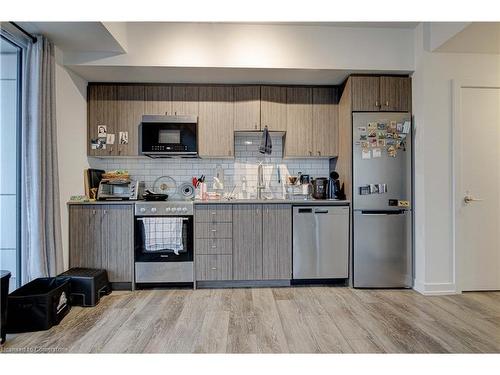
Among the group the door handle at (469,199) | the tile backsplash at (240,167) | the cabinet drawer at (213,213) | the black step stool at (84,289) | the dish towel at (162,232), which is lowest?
the black step stool at (84,289)

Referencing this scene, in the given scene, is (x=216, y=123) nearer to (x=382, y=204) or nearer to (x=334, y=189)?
(x=334, y=189)

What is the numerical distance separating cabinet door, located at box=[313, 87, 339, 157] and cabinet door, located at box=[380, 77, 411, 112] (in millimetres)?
569

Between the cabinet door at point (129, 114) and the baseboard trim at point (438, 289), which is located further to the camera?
the cabinet door at point (129, 114)

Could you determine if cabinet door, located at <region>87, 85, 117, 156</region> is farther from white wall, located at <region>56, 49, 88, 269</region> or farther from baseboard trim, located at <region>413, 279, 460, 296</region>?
baseboard trim, located at <region>413, 279, 460, 296</region>

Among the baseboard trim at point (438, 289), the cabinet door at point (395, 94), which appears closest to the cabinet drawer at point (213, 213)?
the cabinet door at point (395, 94)

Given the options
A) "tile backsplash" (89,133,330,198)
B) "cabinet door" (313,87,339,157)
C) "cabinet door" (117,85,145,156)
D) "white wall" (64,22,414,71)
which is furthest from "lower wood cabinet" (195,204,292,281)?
"white wall" (64,22,414,71)

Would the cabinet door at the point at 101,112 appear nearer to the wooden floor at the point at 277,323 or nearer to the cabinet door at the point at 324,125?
the wooden floor at the point at 277,323

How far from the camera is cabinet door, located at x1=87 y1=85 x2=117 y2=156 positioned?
11.4ft

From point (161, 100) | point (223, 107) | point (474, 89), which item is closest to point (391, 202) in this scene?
point (474, 89)

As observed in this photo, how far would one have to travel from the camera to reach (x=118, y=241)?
316 centimetres

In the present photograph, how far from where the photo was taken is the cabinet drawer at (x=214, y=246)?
3223 mm

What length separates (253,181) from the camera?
3893 millimetres

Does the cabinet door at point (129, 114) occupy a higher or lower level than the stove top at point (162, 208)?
higher

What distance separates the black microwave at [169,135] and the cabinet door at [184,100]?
13 centimetres
